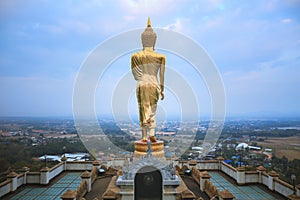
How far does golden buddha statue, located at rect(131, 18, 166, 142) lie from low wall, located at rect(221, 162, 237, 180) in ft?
18.2

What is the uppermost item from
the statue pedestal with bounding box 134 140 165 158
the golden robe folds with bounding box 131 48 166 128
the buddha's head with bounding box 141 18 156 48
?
the buddha's head with bounding box 141 18 156 48

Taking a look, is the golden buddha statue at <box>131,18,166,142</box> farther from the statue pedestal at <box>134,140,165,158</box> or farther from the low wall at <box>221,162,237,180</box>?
the low wall at <box>221,162,237,180</box>

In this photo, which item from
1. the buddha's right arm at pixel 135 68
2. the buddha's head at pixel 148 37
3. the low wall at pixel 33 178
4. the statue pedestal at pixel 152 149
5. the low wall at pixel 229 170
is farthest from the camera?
the low wall at pixel 229 170

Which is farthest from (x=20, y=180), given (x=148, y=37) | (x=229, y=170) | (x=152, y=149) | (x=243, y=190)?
(x=229, y=170)

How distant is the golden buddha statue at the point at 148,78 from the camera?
32.8ft

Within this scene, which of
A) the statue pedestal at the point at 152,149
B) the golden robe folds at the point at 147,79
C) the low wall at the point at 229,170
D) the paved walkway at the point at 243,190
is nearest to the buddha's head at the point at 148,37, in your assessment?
the golden robe folds at the point at 147,79

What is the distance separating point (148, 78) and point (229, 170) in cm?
713

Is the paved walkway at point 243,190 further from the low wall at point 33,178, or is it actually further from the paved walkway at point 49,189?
the low wall at point 33,178

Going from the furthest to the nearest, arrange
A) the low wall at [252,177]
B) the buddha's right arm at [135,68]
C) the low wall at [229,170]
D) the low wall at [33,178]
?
the low wall at [229,170]
the low wall at [252,177]
the low wall at [33,178]
the buddha's right arm at [135,68]

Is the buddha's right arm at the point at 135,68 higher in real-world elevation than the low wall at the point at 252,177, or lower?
higher

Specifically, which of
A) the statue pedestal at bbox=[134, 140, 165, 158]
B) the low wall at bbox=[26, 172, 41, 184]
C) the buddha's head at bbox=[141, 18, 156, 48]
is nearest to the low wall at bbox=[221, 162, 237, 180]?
the statue pedestal at bbox=[134, 140, 165, 158]

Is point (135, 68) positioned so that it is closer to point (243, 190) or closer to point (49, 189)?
point (49, 189)

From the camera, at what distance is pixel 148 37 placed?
34.1 ft

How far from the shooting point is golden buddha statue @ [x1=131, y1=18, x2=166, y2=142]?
10000 mm
